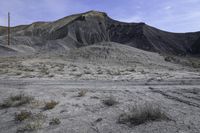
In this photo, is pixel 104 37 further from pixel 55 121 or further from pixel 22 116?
pixel 55 121

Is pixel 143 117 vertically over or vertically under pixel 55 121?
over

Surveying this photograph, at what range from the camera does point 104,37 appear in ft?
336

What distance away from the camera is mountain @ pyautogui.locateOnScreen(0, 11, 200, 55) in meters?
87.4

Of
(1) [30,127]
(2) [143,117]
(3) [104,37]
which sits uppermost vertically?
(3) [104,37]

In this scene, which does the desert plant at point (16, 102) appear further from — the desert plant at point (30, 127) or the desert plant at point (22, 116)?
the desert plant at point (30, 127)

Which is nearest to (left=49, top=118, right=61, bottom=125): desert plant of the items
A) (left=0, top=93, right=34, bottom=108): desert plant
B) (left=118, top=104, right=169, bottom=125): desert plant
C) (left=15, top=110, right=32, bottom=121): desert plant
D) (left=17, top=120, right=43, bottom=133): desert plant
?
(left=17, top=120, right=43, bottom=133): desert plant

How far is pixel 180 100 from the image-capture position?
35.1 ft

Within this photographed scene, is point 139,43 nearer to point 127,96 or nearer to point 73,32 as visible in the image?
point 73,32

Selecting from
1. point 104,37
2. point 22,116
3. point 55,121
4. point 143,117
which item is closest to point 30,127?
point 55,121

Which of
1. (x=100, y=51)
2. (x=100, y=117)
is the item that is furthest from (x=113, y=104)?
(x=100, y=51)

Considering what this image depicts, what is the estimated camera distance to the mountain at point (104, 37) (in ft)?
287

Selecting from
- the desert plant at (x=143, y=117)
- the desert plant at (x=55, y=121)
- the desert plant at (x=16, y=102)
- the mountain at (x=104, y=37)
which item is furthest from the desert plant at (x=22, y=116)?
the mountain at (x=104, y=37)

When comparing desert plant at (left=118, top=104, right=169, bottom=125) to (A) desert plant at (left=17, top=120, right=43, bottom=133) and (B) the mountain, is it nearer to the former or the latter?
(A) desert plant at (left=17, top=120, right=43, bottom=133)

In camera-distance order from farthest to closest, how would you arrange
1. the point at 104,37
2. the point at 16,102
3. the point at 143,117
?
the point at 104,37
the point at 16,102
the point at 143,117
